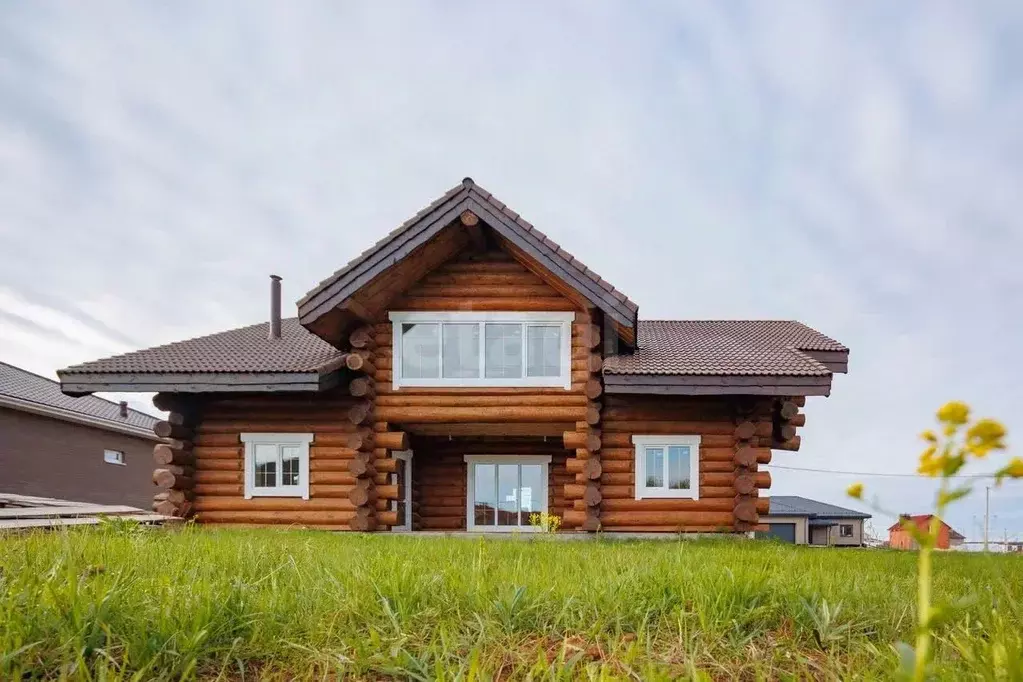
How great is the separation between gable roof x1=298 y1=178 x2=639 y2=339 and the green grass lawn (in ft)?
26.9

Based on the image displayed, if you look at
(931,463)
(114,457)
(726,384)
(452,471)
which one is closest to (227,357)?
(452,471)

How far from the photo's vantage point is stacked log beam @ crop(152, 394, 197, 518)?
501 inches

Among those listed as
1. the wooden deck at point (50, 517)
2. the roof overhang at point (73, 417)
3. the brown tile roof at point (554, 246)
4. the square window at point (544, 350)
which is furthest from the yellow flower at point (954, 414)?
the roof overhang at point (73, 417)

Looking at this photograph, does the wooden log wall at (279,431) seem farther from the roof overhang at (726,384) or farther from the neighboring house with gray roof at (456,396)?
the roof overhang at (726,384)

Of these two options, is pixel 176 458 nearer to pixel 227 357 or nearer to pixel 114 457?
pixel 227 357

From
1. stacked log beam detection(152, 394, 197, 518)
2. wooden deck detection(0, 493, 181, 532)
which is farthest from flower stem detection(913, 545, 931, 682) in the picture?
stacked log beam detection(152, 394, 197, 518)

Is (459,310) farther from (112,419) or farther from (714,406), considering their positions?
(112,419)

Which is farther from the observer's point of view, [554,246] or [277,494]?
[277,494]

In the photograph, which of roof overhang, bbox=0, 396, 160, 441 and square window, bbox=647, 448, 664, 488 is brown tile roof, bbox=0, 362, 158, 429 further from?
square window, bbox=647, 448, 664, 488

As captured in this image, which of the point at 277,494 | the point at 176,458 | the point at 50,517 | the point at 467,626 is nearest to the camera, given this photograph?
the point at 467,626

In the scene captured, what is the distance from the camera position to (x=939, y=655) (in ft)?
9.59

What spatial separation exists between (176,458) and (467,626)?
37.9ft

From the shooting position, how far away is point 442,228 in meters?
12.1

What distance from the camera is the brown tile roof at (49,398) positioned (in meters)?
19.7
